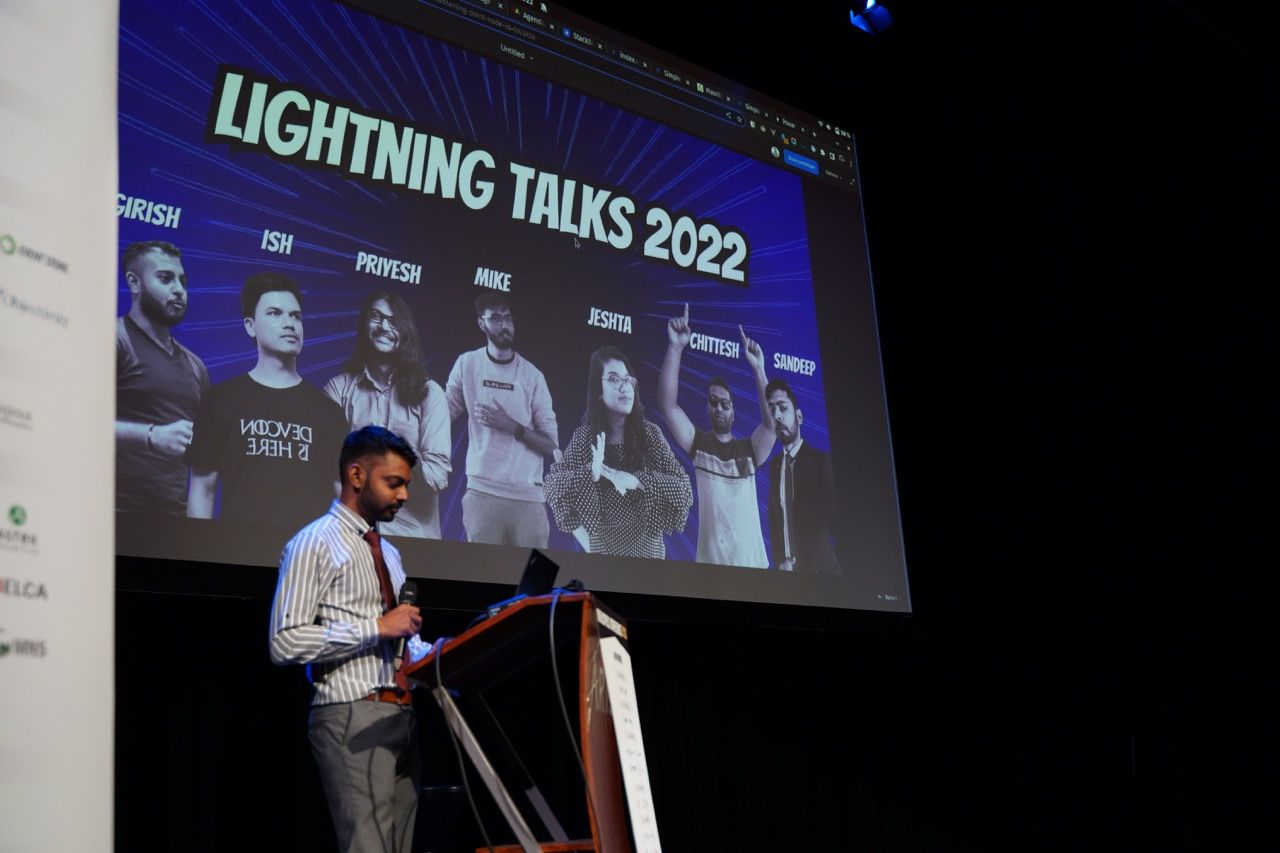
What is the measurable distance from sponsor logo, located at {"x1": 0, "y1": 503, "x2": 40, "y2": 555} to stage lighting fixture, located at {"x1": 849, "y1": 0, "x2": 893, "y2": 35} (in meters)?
4.99

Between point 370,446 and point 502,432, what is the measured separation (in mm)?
775

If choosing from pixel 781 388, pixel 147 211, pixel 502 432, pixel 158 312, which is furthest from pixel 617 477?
pixel 147 211

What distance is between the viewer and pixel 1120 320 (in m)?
5.34

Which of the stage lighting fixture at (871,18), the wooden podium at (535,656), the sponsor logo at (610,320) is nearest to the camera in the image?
the wooden podium at (535,656)

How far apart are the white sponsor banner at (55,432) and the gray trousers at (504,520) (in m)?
2.47

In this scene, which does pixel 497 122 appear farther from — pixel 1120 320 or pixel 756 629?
pixel 1120 320

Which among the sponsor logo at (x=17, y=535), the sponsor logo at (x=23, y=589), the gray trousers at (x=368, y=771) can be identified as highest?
the sponsor logo at (x=17, y=535)

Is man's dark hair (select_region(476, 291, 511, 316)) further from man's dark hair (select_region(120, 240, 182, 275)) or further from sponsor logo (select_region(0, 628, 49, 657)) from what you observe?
sponsor logo (select_region(0, 628, 49, 657))

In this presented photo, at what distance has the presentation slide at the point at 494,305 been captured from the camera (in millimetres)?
2869

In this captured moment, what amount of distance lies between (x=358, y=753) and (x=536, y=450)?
126 centimetres

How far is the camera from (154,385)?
2771mm

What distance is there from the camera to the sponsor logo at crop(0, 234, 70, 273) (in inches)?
26.4

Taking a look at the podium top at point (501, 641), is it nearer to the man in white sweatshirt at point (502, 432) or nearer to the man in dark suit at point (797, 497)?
the man in white sweatshirt at point (502, 432)

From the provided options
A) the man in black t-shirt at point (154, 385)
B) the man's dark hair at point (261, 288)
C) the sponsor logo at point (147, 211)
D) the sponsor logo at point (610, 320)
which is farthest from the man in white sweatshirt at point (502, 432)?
the sponsor logo at point (147, 211)
